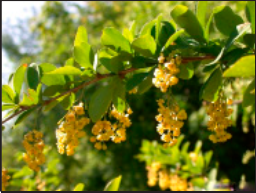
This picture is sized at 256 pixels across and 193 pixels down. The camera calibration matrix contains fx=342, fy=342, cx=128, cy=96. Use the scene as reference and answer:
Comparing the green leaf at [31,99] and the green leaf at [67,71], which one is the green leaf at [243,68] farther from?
the green leaf at [31,99]

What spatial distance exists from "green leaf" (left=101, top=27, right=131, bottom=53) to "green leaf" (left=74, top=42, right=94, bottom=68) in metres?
0.08

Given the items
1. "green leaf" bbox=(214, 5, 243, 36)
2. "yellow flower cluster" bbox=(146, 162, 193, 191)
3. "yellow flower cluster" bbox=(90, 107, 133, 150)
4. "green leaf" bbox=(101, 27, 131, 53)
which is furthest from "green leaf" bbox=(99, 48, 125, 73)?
"yellow flower cluster" bbox=(146, 162, 193, 191)

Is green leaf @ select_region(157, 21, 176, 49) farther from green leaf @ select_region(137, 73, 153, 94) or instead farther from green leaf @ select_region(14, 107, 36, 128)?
green leaf @ select_region(14, 107, 36, 128)

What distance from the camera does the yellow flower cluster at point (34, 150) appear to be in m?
0.90

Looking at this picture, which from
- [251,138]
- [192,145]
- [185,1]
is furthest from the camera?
[192,145]

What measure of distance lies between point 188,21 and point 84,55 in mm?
274

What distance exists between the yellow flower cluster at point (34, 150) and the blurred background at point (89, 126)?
2.93ft

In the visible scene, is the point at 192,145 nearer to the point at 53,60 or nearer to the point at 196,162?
the point at 196,162

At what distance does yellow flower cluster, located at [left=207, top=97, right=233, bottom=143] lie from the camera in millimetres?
804

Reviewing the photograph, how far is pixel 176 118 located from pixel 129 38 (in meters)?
0.23

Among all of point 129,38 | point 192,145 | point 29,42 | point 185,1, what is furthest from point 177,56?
point 29,42

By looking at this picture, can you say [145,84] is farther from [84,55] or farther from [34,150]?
[34,150]

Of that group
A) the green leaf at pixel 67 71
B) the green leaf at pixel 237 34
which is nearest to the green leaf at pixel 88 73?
the green leaf at pixel 67 71

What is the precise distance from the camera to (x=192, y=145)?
358 centimetres
